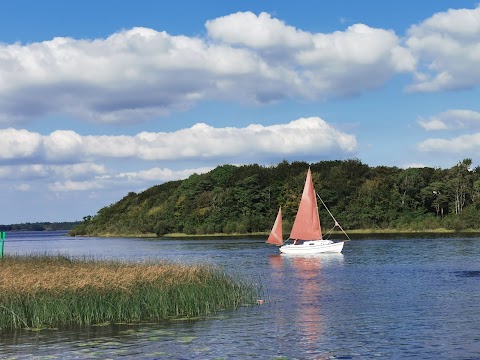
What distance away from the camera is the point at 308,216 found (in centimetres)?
8619

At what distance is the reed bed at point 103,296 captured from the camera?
30.8 meters

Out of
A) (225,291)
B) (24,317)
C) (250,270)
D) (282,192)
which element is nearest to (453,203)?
(282,192)

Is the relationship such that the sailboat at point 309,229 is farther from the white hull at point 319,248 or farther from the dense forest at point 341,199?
the dense forest at point 341,199

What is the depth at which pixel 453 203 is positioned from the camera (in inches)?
6029

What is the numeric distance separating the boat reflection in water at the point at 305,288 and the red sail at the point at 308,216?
295cm

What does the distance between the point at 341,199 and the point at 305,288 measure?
11937 cm

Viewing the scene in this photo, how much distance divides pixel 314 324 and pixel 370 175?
492 ft

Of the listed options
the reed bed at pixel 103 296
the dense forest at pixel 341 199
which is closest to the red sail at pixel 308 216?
the reed bed at pixel 103 296

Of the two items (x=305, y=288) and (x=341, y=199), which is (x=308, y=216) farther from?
(x=341, y=199)

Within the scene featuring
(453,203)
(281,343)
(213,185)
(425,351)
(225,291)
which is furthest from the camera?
(213,185)

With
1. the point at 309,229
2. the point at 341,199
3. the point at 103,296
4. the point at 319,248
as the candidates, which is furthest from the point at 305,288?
the point at 341,199

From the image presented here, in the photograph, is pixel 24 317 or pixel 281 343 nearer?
pixel 281 343

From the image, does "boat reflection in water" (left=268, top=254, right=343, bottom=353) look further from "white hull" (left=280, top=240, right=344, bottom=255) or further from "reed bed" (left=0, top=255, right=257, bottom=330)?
"reed bed" (left=0, top=255, right=257, bottom=330)

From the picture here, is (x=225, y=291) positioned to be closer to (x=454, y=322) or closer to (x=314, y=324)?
(x=314, y=324)
